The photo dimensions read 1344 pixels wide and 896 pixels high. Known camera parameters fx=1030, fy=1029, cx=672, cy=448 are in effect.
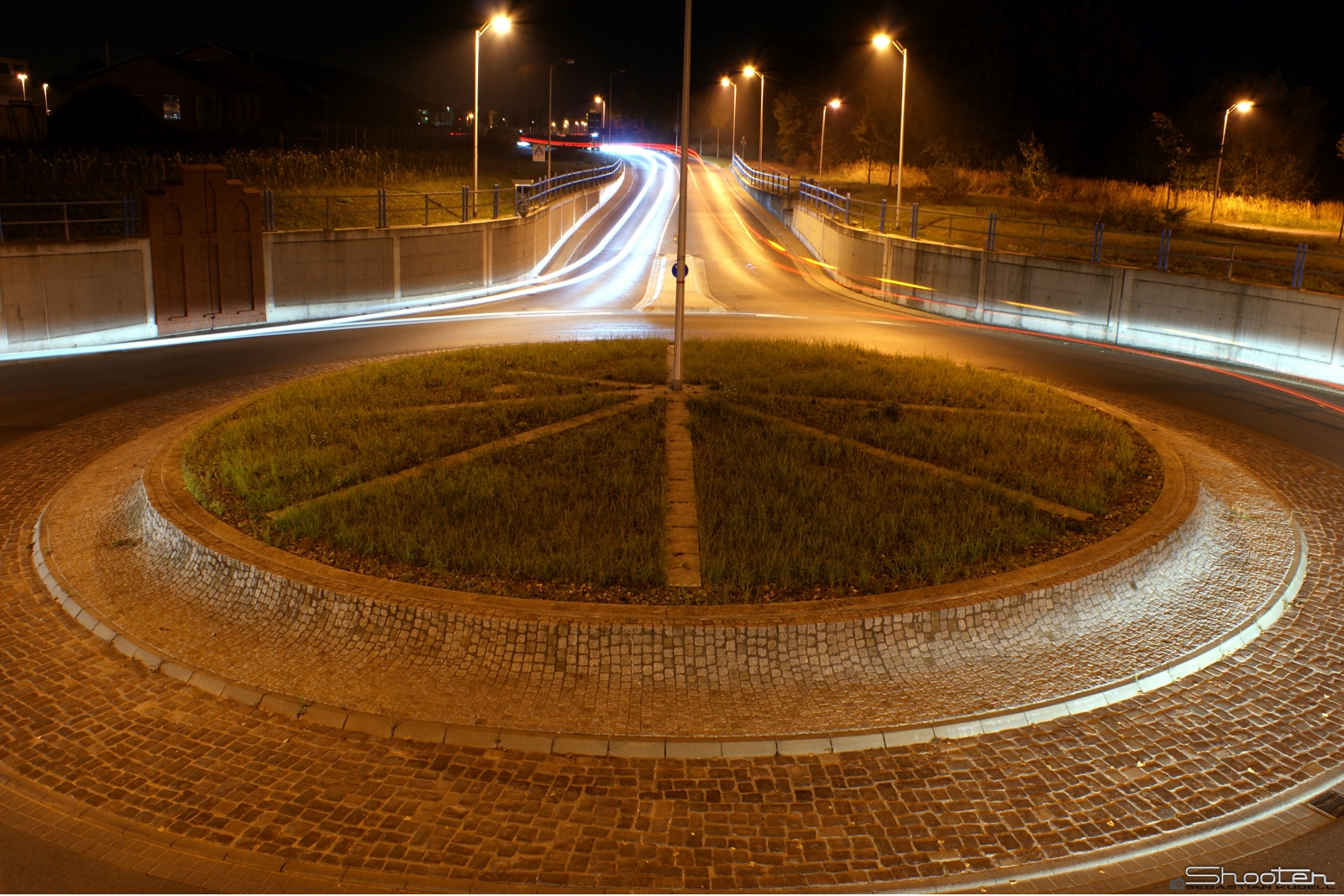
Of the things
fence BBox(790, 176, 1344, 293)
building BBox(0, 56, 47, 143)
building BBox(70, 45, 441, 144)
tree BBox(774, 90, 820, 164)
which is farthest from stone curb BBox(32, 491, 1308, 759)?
tree BBox(774, 90, 820, 164)

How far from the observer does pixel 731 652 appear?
7.53 meters

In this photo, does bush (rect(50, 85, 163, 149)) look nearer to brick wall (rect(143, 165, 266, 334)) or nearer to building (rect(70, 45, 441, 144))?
building (rect(70, 45, 441, 144))

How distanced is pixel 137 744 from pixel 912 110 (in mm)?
71193

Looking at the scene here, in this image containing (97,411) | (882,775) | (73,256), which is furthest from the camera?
→ (73,256)

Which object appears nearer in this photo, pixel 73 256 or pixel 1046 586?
pixel 1046 586

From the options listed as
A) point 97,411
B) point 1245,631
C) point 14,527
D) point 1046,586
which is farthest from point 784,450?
point 97,411

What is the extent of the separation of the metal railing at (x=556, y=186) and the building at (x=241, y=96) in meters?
16.3

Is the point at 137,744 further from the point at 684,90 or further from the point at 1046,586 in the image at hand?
the point at 684,90

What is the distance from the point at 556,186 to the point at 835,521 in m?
35.6

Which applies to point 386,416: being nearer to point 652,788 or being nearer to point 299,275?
point 652,788

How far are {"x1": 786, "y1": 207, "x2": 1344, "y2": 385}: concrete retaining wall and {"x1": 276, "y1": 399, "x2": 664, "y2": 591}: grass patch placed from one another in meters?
15.3

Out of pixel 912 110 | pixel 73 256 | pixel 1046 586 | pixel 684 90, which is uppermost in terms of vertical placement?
pixel 912 110

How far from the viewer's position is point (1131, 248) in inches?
1036

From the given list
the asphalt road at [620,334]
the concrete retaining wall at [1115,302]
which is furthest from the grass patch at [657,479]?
the concrete retaining wall at [1115,302]
